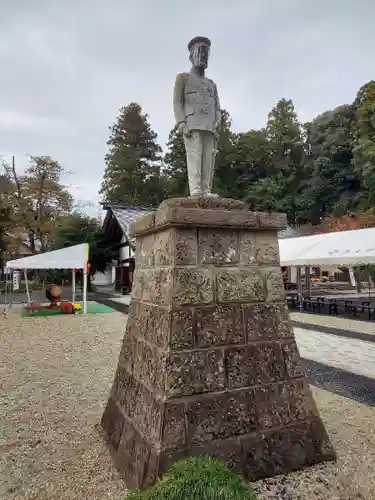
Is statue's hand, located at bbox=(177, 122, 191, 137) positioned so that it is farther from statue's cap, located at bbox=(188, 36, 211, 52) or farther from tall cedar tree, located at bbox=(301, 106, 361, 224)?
tall cedar tree, located at bbox=(301, 106, 361, 224)

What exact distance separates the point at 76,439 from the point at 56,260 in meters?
10.3

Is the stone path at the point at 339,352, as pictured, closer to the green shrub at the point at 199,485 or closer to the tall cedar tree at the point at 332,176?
the green shrub at the point at 199,485

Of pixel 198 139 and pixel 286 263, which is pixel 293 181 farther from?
pixel 198 139

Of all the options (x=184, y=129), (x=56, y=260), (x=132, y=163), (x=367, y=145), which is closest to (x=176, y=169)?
(x=132, y=163)

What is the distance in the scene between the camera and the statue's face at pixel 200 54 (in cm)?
322

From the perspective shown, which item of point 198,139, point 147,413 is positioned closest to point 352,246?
point 198,139

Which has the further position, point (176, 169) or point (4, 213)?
point (176, 169)

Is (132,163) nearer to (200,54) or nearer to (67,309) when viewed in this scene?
(67,309)

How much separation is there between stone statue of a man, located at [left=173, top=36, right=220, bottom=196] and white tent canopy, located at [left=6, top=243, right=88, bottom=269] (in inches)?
412

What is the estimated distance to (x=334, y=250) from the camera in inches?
436

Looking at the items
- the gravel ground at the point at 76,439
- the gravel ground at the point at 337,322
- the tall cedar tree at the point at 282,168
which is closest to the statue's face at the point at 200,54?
the gravel ground at the point at 76,439

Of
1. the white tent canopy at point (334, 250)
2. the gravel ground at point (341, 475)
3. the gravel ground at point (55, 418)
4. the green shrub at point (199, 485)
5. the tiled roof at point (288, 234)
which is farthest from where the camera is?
the tiled roof at point (288, 234)

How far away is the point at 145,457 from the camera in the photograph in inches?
96.9

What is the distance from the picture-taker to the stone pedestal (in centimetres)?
249
